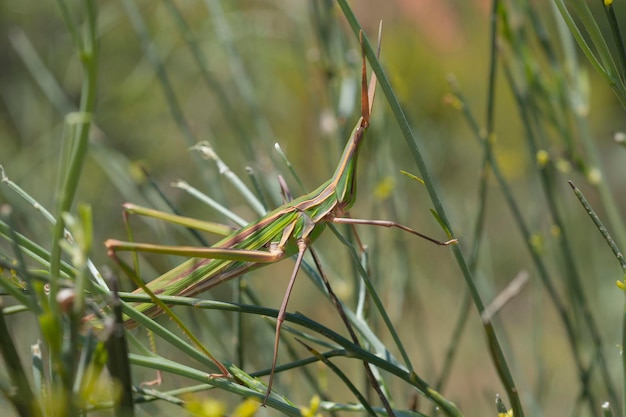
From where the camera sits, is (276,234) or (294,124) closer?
(276,234)

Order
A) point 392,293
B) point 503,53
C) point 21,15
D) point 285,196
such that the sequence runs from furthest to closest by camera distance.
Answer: point 21,15 → point 392,293 → point 503,53 → point 285,196

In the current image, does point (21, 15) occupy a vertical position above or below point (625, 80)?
above

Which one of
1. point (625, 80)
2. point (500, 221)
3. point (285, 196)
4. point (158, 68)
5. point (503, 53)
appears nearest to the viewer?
point (625, 80)

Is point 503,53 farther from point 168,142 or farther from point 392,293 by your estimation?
point 168,142

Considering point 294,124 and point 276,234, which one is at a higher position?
point 294,124

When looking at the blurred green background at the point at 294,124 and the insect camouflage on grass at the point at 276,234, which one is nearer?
the insect camouflage on grass at the point at 276,234

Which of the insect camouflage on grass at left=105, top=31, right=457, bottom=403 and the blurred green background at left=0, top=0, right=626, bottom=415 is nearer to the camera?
the insect camouflage on grass at left=105, top=31, right=457, bottom=403

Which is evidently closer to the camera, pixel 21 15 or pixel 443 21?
pixel 443 21

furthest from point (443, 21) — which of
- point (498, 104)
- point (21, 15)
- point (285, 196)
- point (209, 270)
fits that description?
point (21, 15)
